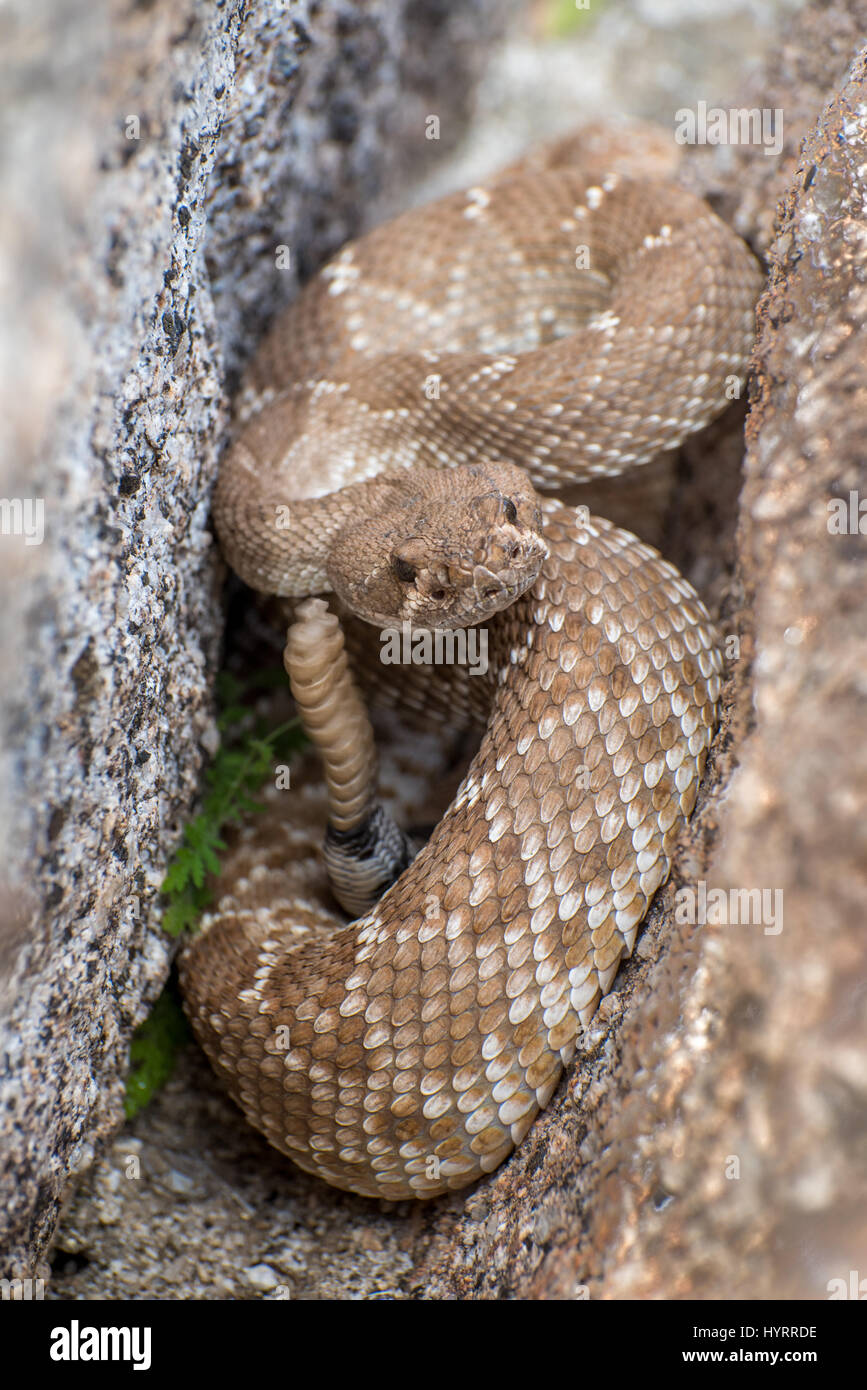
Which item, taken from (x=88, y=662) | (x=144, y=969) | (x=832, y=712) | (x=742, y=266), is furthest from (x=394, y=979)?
(x=742, y=266)

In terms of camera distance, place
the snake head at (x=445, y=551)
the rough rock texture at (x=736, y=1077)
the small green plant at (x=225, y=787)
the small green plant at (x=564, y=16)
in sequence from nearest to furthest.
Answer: the rough rock texture at (x=736, y=1077) → the snake head at (x=445, y=551) → the small green plant at (x=225, y=787) → the small green plant at (x=564, y=16)

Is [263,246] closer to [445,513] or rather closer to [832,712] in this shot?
[445,513]

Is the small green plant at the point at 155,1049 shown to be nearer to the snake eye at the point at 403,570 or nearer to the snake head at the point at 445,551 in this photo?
the snake head at the point at 445,551

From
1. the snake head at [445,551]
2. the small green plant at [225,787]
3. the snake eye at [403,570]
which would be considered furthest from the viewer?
the small green plant at [225,787]

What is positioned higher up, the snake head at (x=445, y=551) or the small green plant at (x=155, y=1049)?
the snake head at (x=445, y=551)

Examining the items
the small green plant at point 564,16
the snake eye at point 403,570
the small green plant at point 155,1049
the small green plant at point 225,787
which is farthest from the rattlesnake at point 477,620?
the small green plant at point 564,16

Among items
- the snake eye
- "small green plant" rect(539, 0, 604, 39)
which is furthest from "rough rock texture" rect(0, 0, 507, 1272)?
"small green plant" rect(539, 0, 604, 39)
